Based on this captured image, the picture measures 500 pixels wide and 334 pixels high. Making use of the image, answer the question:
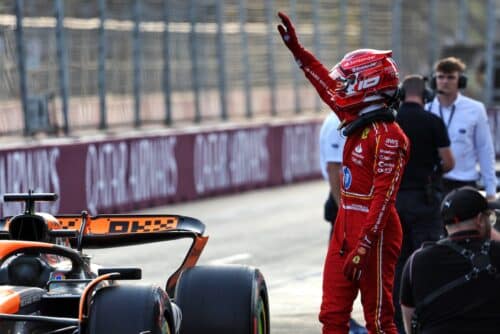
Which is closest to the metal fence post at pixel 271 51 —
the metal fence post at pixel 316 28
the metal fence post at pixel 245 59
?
the metal fence post at pixel 245 59

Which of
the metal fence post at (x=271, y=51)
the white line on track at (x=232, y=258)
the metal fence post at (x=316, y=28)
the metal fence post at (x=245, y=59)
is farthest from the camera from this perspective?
the metal fence post at (x=316, y=28)

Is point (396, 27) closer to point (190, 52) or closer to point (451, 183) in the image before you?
point (190, 52)

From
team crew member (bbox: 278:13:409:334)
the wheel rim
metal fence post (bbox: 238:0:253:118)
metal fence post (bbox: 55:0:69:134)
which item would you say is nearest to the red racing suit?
team crew member (bbox: 278:13:409:334)

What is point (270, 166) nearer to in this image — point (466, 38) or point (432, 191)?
point (466, 38)

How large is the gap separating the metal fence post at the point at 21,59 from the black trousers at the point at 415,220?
1001 centimetres

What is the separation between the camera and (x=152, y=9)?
22.9m

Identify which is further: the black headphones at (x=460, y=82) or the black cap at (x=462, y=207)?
the black headphones at (x=460, y=82)

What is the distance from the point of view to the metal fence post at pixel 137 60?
21.9m

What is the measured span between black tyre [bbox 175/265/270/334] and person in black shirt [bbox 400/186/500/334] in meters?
1.39

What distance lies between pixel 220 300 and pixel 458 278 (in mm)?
1765

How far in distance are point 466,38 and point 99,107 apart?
15672mm

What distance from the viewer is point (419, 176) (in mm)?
9281

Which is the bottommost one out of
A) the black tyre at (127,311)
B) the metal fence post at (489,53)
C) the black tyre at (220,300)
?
the metal fence post at (489,53)

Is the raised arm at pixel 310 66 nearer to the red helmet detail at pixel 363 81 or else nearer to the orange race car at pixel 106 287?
the red helmet detail at pixel 363 81
